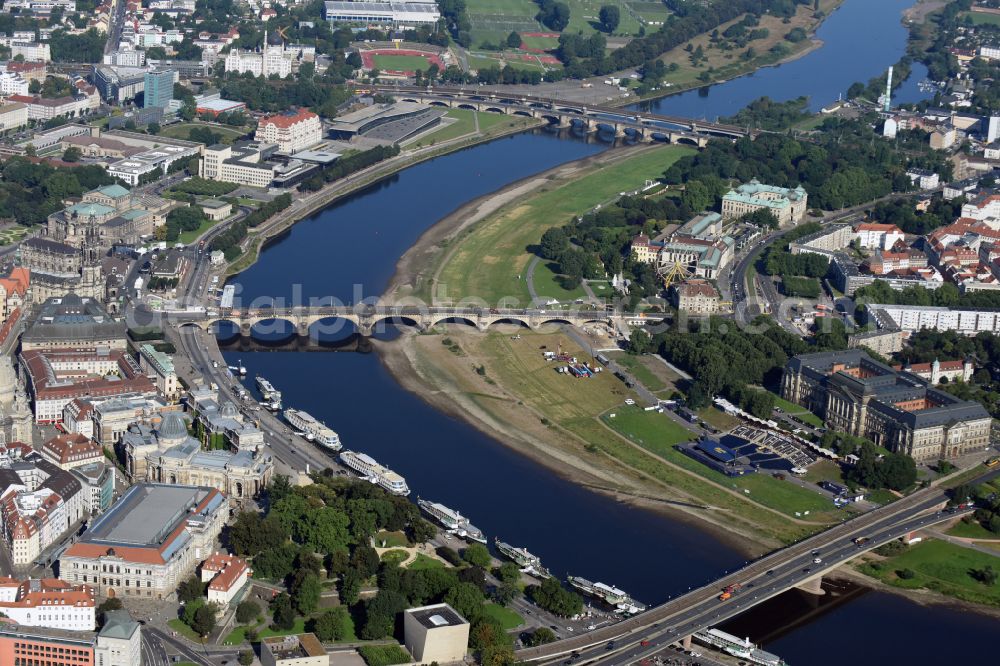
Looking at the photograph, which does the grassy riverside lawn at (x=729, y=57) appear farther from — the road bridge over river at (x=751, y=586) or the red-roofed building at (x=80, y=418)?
the road bridge over river at (x=751, y=586)

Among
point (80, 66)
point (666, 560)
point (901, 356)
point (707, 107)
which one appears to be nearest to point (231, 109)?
point (80, 66)

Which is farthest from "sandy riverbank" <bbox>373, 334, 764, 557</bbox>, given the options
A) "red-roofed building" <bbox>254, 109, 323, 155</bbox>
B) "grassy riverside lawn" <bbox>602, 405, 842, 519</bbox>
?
"red-roofed building" <bbox>254, 109, 323, 155</bbox>

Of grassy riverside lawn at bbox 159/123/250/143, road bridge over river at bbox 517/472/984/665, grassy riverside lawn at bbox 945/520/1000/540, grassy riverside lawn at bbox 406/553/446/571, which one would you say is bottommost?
grassy riverside lawn at bbox 945/520/1000/540

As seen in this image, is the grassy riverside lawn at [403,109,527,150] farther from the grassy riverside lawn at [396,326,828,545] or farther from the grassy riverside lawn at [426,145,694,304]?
the grassy riverside lawn at [396,326,828,545]

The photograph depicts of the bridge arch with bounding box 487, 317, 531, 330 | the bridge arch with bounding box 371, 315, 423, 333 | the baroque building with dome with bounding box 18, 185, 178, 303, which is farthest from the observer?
the bridge arch with bounding box 487, 317, 531, 330

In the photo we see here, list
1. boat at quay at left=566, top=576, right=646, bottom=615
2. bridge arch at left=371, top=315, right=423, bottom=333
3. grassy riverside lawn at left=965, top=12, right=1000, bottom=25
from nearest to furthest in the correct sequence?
1. boat at quay at left=566, top=576, right=646, bottom=615
2. bridge arch at left=371, top=315, right=423, bottom=333
3. grassy riverside lawn at left=965, top=12, right=1000, bottom=25

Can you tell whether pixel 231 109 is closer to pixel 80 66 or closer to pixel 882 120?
pixel 80 66

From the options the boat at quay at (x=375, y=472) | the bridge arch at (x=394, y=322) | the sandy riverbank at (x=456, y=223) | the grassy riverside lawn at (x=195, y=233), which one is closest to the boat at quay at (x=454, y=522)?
the boat at quay at (x=375, y=472)
